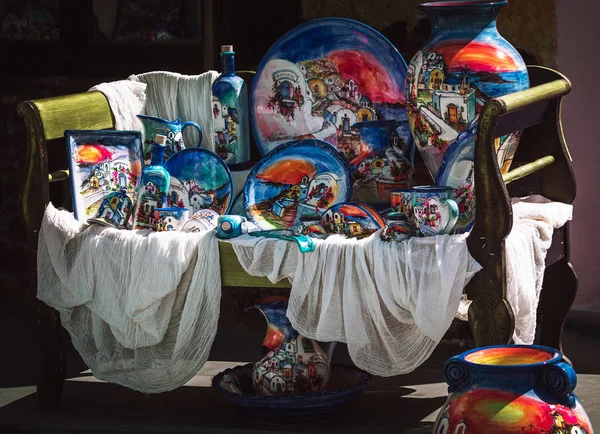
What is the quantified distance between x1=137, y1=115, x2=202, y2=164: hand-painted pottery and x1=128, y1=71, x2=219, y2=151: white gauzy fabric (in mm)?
45

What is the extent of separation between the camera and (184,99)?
4.95m

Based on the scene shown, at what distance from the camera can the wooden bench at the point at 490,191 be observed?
12.5ft

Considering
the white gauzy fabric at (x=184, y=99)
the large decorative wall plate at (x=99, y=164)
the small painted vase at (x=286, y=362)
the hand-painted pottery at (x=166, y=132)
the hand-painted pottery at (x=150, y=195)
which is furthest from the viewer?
the white gauzy fabric at (x=184, y=99)

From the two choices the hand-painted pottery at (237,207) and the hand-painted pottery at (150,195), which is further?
the hand-painted pottery at (237,207)

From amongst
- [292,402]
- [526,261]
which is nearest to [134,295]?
[292,402]

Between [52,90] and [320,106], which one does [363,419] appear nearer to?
[320,106]

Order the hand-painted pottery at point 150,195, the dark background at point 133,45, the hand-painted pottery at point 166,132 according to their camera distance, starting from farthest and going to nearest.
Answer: the dark background at point 133,45
the hand-painted pottery at point 166,132
the hand-painted pottery at point 150,195

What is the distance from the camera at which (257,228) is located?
430cm

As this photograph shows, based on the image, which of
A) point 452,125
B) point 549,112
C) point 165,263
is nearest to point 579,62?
point 549,112

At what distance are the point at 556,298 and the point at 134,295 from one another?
1.51 metres

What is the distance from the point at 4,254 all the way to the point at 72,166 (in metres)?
1.76

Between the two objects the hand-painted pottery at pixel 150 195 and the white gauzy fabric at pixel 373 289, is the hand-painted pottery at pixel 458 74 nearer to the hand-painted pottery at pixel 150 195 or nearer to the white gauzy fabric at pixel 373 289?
the white gauzy fabric at pixel 373 289

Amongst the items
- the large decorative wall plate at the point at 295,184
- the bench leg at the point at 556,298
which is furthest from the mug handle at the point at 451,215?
the bench leg at the point at 556,298

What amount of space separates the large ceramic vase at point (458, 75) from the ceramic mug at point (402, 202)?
27 centimetres
